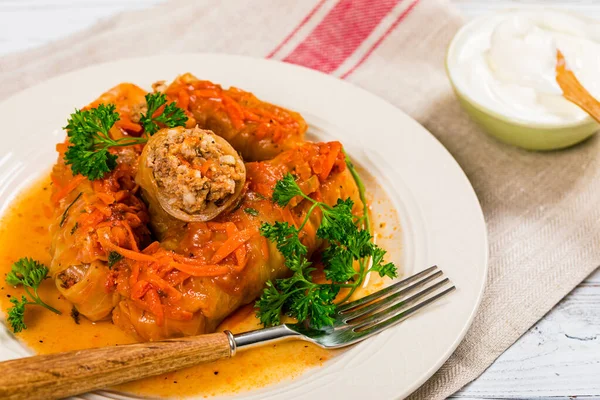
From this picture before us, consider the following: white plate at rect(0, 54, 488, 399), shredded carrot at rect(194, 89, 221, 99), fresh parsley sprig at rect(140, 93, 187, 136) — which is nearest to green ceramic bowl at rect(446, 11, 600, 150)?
white plate at rect(0, 54, 488, 399)

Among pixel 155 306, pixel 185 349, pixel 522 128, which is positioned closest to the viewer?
pixel 185 349

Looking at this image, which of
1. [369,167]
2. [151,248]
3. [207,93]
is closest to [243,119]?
[207,93]

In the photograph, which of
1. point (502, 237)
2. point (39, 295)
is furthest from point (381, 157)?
point (39, 295)

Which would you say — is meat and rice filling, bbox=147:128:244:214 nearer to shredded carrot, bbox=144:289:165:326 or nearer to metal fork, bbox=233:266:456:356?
shredded carrot, bbox=144:289:165:326

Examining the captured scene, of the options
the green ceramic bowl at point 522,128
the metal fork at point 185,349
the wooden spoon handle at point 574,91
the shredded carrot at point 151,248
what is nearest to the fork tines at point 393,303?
the metal fork at point 185,349

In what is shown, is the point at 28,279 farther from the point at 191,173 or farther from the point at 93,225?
the point at 191,173
